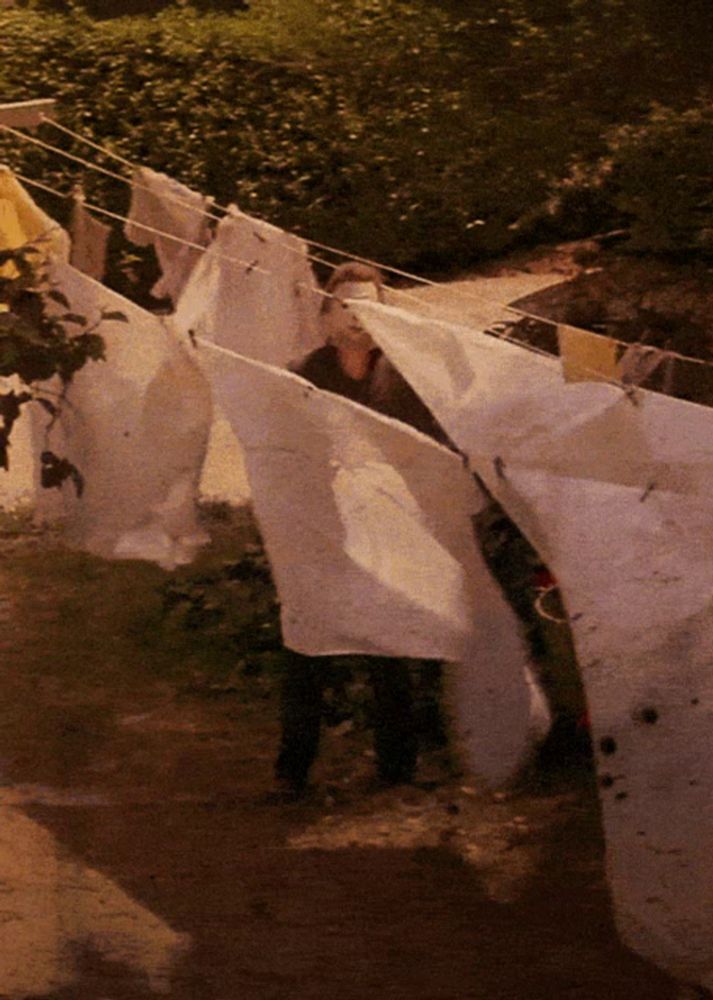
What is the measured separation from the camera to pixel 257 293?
6.04 m

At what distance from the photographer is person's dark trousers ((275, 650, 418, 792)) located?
548 centimetres

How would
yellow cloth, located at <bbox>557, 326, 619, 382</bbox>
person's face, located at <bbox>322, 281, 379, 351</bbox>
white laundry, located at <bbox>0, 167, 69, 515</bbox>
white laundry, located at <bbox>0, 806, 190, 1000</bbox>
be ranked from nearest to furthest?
yellow cloth, located at <bbox>557, 326, 619, 382</bbox>, white laundry, located at <bbox>0, 806, 190, 1000</bbox>, person's face, located at <bbox>322, 281, 379, 351</bbox>, white laundry, located at <bbox>0, 167, 69, 515</bbox>

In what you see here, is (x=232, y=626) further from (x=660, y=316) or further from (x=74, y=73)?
(x=74, y=73)

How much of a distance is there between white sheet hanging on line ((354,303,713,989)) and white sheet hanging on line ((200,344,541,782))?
1.15ft

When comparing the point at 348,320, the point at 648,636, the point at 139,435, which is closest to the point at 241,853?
the point at 139,435

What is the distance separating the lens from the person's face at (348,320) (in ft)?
17.2

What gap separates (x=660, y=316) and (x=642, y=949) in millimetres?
3283

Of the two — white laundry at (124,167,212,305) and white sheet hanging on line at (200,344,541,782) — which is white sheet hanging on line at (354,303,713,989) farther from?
white laundry at (124,167,212,305)

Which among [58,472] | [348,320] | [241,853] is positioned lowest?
[241,853]

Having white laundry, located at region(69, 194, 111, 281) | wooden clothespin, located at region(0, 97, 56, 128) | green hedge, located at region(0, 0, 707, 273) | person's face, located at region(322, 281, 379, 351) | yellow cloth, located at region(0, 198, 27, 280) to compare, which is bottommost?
green hedge, located at region(0, 0, 707, 273)

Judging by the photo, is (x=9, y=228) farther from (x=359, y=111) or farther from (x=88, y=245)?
(x=359, y=111)

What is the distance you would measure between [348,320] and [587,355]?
A: 0.85 metres

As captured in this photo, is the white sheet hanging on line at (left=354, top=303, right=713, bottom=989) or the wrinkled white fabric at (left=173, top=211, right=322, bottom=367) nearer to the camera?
the white sheet hanging on line at (left=354, top=303, right=713, bottom=989)

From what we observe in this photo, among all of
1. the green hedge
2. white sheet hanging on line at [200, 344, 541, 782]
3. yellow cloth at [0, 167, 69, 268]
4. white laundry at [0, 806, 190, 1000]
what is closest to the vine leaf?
yellow cloth at [0, 167, 69, 268]
